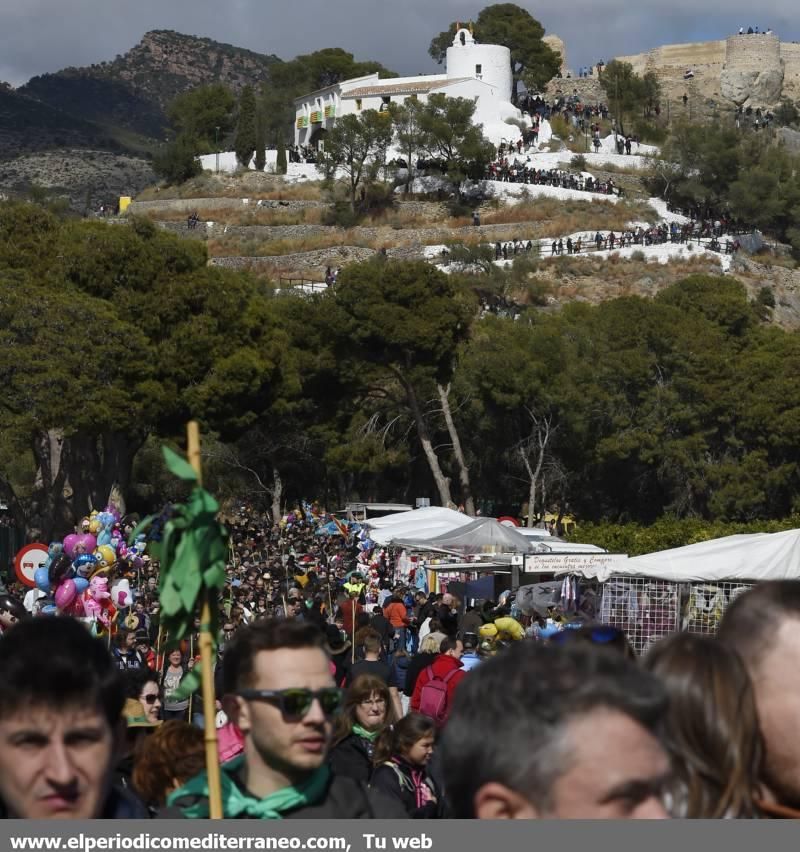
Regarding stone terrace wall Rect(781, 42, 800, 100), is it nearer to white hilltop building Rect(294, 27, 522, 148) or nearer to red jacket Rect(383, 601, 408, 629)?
white hilltop building Rect(294, 27, 522, 148)

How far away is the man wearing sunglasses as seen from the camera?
373 cm

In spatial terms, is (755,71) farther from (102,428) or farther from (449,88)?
(102,428)

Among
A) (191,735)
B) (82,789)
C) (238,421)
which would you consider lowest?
(238,421)

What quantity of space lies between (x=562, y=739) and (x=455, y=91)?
9386cm

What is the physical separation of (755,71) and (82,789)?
130 m

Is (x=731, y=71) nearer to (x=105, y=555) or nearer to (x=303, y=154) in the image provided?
(x=303, y=154)

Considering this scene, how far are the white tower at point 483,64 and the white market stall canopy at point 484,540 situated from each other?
77.8 meters

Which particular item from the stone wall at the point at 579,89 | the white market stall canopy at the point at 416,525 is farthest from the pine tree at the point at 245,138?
the white market stall canopy at the point at 416,525

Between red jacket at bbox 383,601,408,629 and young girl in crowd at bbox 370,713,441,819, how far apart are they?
37.6 ft

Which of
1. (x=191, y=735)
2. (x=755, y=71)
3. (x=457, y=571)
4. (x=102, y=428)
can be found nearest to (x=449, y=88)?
(x=755, y=71)

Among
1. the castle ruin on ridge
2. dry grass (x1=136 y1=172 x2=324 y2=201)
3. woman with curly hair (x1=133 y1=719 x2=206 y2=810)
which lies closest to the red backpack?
woman with curly hair (x1=133 y1=719 x2=206 y2=810)

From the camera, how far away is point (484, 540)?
2241 cm

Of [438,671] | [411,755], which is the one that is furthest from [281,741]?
[438,671]

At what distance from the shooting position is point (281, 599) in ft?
78.5
